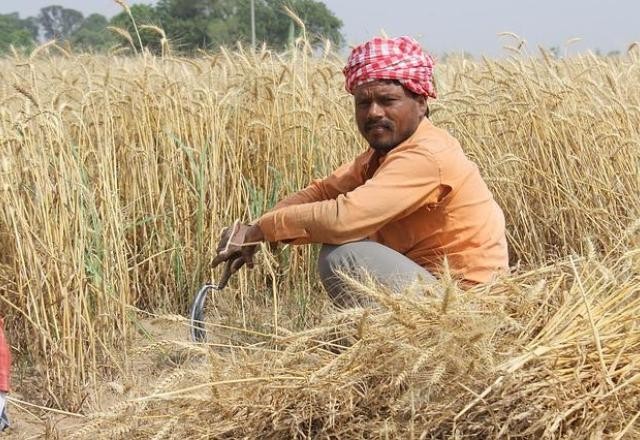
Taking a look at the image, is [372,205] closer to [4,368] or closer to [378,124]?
[378,124]

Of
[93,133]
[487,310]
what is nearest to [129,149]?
[93,133]

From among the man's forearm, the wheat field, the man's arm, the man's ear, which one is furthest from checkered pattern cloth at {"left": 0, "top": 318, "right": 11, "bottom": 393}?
the man's ear

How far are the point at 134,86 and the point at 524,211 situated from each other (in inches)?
61.5

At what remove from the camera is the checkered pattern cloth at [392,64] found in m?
2.35

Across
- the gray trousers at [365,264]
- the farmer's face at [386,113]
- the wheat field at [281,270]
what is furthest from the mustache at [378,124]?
the wheat field at [281,270]

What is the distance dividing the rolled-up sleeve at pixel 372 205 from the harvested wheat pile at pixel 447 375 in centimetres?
37

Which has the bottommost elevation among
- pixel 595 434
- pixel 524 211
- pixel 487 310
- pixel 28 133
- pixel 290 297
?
pixel 290 297

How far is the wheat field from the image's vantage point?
5.47 ft

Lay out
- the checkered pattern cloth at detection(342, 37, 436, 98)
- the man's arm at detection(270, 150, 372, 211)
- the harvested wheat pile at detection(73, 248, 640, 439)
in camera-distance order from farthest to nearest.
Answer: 1. the man's arm at detection(270, 150, 372, 211)
2. the checkered pattern cloth at detection(342, 37, 436, 98)
3. the harvested wheat pile at detection(73, 248, 640, 439)

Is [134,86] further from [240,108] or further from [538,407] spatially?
[538,407]

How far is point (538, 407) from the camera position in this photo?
1.60m

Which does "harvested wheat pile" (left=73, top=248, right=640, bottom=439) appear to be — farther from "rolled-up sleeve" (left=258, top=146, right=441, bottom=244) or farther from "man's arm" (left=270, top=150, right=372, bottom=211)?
"man's arm" (left=270, top=150, right=372, bottom=211)

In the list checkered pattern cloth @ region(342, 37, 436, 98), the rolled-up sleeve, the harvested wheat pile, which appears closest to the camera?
the harvested wheat pile

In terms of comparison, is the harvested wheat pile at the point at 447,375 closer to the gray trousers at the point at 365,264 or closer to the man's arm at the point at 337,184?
the gray trousers at the point at 365,264
